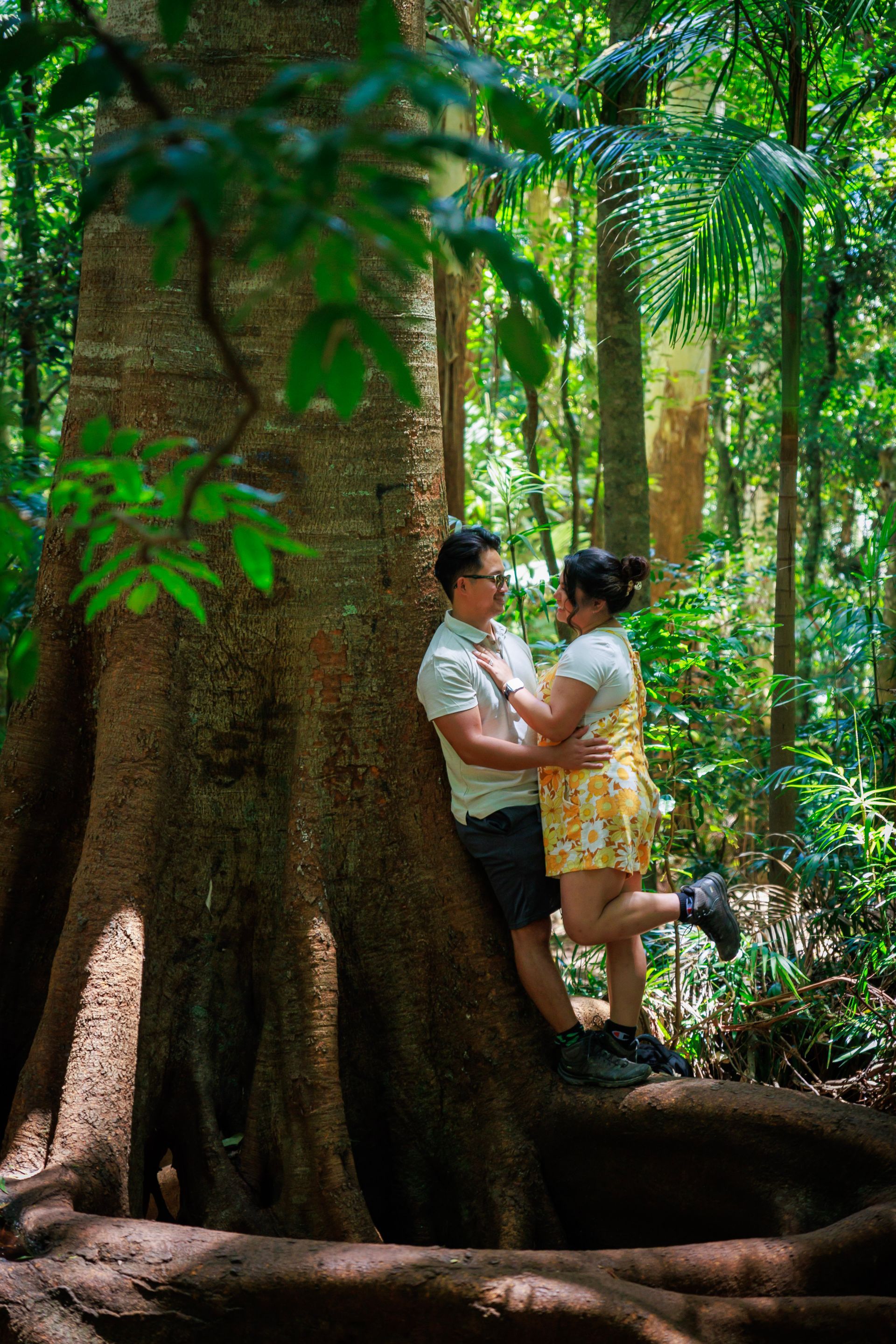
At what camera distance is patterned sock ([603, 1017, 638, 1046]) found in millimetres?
3273

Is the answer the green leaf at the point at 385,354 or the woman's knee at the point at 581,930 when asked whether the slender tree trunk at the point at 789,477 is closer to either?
the woman's knee at the point at 581,930

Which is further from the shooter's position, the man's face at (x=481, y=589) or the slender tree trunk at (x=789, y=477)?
the slender tree trunk at (x=789, y=477)

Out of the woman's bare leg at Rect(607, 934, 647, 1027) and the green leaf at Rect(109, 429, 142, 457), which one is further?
the woman's bare leg at Rect(607, 934, 647, 1027)

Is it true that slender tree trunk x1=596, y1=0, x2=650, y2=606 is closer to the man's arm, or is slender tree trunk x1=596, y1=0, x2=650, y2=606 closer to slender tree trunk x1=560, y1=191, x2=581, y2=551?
slender tree trunk x1=560, y1=191, x2=581, y2=551

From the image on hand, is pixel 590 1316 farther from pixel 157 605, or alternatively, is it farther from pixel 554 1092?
pixel 157 605

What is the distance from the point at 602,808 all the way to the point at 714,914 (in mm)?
654

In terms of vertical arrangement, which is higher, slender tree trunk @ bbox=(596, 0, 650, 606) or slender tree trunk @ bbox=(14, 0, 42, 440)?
slender tree trunk @ bbox=(14, 0, 42, 440)

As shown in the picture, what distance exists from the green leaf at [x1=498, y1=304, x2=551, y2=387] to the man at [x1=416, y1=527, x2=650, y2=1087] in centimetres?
189

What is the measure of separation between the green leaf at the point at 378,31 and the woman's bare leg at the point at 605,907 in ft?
7.71

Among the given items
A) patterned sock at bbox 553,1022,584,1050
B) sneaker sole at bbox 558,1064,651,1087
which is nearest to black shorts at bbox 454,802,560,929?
patterned sock at bbox 553,1022,584,1050

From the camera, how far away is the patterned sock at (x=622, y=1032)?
327 cm

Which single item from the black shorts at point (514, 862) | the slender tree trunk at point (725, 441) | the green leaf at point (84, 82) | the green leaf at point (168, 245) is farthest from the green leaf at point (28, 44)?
the slender tree trunk at point (725, 441)

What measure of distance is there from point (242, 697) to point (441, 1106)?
1319 millimetres

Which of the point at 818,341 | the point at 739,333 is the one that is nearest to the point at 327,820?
the point at 818,341
